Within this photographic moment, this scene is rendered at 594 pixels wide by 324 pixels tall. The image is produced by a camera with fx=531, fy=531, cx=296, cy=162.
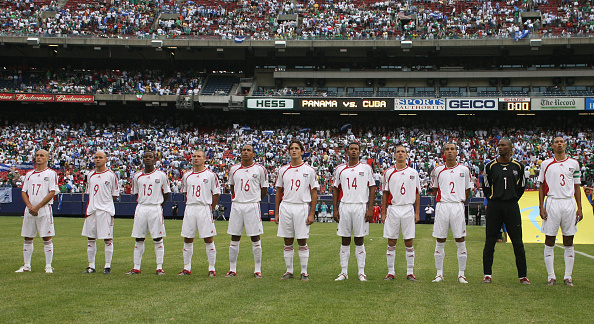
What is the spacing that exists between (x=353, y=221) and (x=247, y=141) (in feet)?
113

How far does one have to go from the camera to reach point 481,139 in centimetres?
4325

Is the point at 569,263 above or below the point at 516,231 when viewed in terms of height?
below

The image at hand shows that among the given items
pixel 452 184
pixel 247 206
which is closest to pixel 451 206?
pixel 452 184

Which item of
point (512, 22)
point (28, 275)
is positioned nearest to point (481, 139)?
point (512, 22)

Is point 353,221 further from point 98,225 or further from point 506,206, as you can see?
point 98,225

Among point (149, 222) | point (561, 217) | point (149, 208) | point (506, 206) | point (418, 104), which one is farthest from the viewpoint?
point (418, 104)

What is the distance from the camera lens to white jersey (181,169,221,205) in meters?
9.98

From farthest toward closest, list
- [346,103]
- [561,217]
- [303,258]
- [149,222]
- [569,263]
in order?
[346,103] < [149,222] < [303,258] < [561,217] < [569,263]

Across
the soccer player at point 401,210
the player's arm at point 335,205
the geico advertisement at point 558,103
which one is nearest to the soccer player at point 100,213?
the player's arm at point 335,205

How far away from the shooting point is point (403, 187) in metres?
9.45

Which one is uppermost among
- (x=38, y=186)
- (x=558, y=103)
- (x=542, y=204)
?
(x=558, y=103)

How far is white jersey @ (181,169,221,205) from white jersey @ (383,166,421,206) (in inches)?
130

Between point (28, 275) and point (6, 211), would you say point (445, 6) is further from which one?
point (28, 275)

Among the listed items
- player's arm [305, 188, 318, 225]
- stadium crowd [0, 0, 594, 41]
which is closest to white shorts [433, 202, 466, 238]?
player's arm [305, 188, 318, 225]
